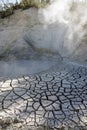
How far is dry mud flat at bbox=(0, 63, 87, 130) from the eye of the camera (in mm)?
3283

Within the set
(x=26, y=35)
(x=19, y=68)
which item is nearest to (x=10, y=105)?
(x=19, y=68)

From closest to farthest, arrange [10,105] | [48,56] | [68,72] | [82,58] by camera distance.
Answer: [10,105] → [68,72] → [82,58] → [48,56]

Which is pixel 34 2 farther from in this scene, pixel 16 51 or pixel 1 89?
pixel 1 89

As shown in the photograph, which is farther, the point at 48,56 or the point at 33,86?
the point at 48,56

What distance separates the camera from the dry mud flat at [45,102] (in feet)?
10.8

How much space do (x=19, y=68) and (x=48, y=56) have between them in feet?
3.09

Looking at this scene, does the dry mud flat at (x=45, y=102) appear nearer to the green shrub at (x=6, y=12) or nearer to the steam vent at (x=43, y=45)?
the steam vent at (x=43, y=45)

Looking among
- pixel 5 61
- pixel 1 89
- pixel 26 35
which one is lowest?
pixel 5 61

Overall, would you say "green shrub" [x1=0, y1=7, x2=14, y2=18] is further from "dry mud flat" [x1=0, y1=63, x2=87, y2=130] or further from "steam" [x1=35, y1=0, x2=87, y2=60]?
"dry mud flat" [x1=0, y1=63, x2=87, y2=130]

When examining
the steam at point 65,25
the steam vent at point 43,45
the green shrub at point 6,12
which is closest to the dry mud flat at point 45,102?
the steam vent at point 43,45

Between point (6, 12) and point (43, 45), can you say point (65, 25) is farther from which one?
point (6, 12)

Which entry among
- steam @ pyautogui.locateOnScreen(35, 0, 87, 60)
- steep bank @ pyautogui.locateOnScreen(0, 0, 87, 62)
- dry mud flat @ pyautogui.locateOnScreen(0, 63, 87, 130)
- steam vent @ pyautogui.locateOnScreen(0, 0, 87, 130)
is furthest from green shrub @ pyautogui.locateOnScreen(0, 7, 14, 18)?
dry mud flat @ pyautogui.locateOnScreen(0, 63, 87, 130)

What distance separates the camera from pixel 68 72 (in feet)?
17.0

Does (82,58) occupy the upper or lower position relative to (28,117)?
lower
